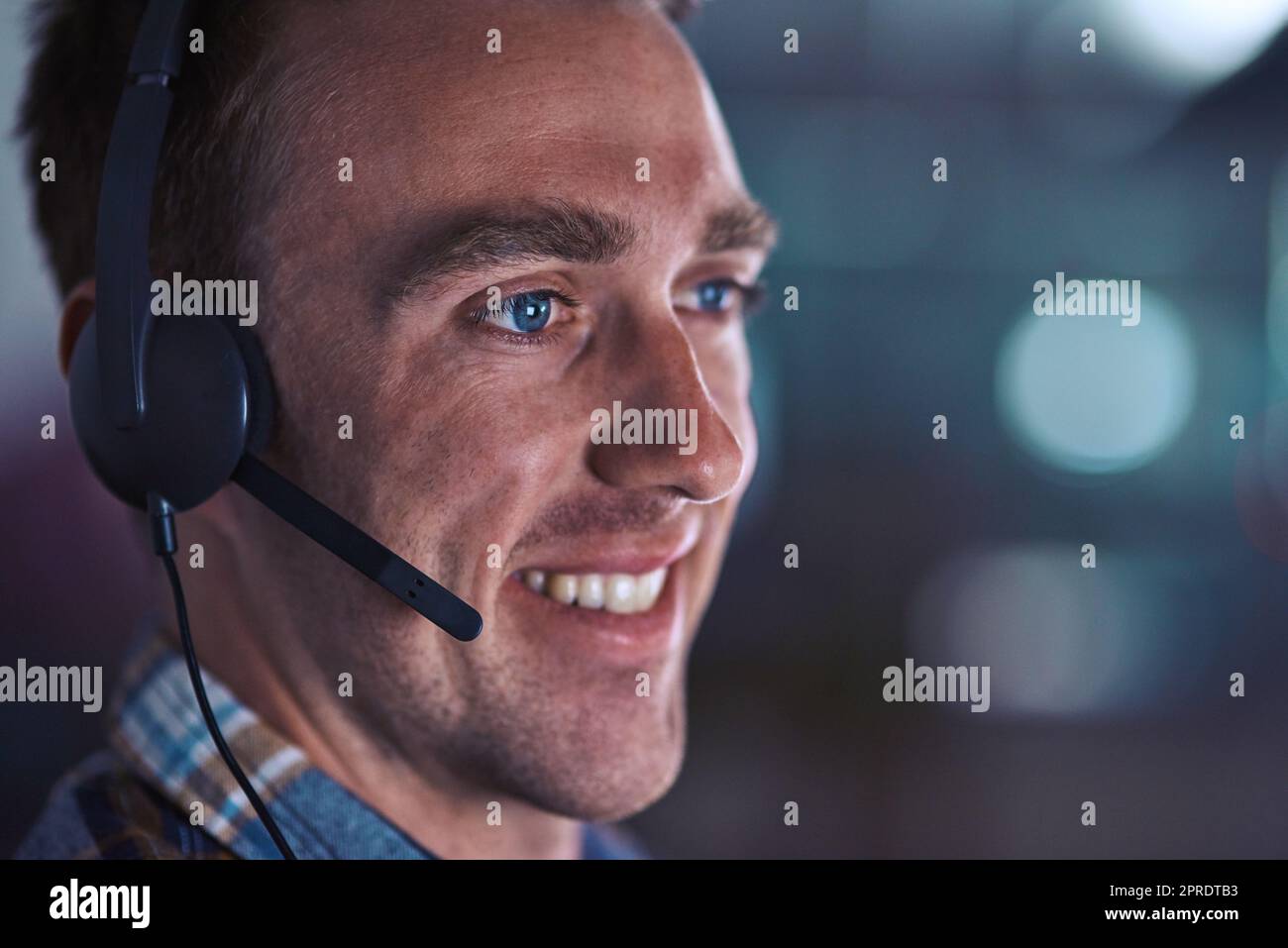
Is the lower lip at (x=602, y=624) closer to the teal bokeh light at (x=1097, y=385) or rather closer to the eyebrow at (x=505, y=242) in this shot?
the eyebrow at (x=505, y=242)

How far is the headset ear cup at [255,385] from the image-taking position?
82 centimetres

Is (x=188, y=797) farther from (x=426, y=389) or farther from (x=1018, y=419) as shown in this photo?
(x=1018, y=419)

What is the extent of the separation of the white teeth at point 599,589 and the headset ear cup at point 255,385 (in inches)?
10.0

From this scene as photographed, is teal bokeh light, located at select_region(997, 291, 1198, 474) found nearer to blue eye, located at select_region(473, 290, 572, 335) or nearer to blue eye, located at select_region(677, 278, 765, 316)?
Result: blue eye, located at select_region(677, 278, 765, 316)

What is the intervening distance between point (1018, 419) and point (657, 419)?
0.43m

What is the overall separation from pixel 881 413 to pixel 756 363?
6.2 inches

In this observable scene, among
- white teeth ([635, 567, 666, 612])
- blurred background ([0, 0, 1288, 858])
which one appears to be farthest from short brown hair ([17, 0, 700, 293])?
white teeth ([635, 567, 666, 612])

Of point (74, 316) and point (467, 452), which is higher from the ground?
point (74, 316)

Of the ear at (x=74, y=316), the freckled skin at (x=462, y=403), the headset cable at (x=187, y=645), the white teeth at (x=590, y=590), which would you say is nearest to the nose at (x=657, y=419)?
the freckled skin at (x=462, y=403)

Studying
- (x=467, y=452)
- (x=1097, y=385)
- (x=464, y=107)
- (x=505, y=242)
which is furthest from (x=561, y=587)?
(x=1097, y=385)

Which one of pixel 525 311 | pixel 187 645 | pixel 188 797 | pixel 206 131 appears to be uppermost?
pixel 206 131

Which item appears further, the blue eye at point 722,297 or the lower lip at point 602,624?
the blue eye at point 722,297

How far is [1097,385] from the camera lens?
3.49 feet
